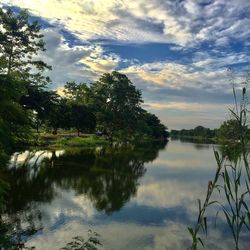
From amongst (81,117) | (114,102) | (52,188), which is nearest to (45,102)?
(52,188)

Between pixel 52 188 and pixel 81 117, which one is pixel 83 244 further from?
pixel 81 117

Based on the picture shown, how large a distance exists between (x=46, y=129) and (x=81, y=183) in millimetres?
54686

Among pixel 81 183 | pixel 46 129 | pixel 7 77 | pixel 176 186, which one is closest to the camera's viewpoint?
pixel 7 77

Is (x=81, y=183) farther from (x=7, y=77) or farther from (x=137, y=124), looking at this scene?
(x=137, y=124)

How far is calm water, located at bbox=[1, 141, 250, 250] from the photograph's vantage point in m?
14.4

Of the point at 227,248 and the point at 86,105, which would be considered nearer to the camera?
the point at 227,248

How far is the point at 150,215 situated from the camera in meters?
18.7

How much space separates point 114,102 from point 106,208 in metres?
72.9

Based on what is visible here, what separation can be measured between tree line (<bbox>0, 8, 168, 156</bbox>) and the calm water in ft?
11.8

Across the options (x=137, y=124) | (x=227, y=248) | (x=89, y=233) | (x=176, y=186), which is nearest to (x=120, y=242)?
(x=89, y=233)

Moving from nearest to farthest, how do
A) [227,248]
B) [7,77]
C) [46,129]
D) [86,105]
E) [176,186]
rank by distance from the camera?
[7,77] < [227,248] < [176,186] < [46,129] < [86,105]

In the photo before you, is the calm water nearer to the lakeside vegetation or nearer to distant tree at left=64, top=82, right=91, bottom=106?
the lakeside vegetation

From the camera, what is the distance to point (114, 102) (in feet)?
300

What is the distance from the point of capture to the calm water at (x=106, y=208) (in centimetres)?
1435
